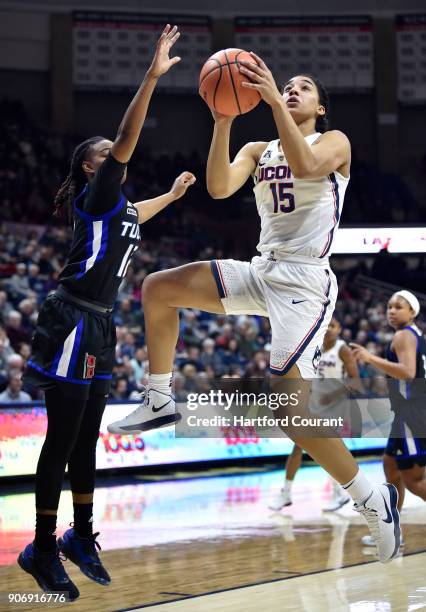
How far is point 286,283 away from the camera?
4.58 metres

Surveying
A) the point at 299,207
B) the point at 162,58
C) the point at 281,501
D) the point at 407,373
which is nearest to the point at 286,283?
the point at 299,207

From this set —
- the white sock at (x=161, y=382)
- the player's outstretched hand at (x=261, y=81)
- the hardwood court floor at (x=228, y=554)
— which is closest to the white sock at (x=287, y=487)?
the hardwood court floor at (x=228, y=554)

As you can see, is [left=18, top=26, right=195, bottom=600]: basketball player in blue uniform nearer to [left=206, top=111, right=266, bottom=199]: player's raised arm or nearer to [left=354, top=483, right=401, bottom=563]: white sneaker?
[left=206, top=111, right=266, bottom=199]: player's raised arm

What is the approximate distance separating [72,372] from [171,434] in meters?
7.71

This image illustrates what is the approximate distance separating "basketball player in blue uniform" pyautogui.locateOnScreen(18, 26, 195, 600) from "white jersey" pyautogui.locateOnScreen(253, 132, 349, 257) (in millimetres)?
712

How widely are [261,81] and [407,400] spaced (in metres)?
3.40

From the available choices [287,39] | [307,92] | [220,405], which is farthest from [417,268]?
[307,92]

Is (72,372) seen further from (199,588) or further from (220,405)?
(220,405)

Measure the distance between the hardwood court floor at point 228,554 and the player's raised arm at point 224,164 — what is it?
7.21 feet

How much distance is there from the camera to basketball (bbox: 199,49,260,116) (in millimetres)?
4402

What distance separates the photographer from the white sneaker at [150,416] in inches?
185

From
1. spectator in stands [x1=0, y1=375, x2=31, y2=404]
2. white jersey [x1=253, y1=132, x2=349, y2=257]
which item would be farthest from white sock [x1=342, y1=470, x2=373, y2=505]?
spectator in stands [x1=0, y1=375, x2=31, y2=404]

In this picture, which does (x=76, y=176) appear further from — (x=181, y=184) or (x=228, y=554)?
(x=228, y=554)

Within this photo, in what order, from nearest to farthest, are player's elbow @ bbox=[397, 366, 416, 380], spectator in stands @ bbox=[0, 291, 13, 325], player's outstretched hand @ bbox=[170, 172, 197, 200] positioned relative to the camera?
player's outstretched hand @ bbox=[170, 172, 197, 200], player's elbow @ bbox=[397, 366, 416, 380], spectator in stands @ bbox=[0, 291, 13, 325]
